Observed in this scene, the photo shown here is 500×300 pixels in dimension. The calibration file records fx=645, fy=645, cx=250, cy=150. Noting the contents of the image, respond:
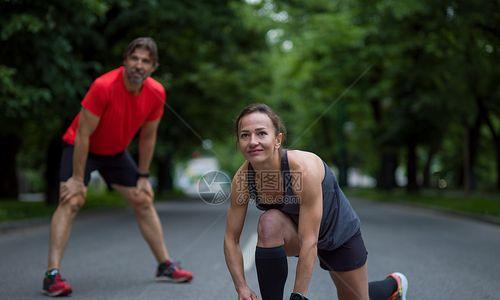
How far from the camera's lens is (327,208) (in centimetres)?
329

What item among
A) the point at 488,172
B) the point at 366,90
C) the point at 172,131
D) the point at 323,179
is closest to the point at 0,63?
the point at 323,179

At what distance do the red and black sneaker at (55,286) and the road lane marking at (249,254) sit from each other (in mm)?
1763

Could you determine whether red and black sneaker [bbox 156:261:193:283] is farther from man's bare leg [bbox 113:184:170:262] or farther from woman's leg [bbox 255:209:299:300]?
woman's leg [bbox 255:209:299:300]

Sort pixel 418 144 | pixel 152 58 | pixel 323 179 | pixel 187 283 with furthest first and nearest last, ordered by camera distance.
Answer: pixel 418 144 → pixel 187 283 → pixel 152 58 → pixel 323 179

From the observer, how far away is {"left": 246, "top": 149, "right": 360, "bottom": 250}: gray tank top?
3180 mm

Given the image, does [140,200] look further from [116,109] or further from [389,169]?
[389,169]

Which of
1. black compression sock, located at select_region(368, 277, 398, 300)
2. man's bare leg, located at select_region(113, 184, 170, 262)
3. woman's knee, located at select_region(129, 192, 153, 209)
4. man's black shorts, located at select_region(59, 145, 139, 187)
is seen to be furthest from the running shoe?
man's black shorts, located at select_region(59, 145, 139, 187)

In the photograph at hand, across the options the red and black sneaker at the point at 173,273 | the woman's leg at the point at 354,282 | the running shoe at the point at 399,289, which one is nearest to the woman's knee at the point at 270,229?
the woman's leg at the point at 354,282

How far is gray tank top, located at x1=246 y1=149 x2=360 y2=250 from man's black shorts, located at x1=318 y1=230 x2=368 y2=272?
48 millimetres

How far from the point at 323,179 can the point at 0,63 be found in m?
8.93

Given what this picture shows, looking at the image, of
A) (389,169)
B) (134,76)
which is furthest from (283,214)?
(389,169)

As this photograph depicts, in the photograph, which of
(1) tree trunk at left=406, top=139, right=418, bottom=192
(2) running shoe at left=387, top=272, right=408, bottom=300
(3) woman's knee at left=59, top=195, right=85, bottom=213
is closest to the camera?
(2) running shoe at left=387, top=272, right=408, bottom=300

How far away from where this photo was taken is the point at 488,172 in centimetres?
4406

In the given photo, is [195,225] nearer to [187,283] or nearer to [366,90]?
[187,283]
